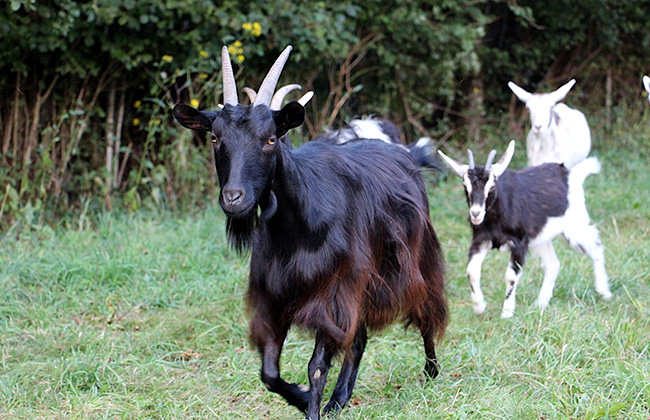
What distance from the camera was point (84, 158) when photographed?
9.39 metres

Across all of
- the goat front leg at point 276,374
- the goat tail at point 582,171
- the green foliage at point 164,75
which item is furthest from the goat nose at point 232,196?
the green foliage at point 164,75

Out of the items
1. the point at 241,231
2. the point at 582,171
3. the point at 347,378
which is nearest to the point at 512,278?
the point at 582,171

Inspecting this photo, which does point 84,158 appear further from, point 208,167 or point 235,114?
point 235,114

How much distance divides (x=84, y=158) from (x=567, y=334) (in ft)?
20.9

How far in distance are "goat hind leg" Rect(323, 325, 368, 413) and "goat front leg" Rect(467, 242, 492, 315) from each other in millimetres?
1572

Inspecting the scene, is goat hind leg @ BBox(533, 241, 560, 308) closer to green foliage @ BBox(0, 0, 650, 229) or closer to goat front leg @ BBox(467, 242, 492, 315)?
goat front leg @ BBox(467, 242, 492, 315)

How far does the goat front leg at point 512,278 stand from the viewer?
19.0 feet

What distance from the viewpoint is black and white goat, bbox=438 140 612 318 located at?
586cm

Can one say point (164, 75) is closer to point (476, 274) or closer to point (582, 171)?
point (476, 274)

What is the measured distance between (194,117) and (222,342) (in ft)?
6.76

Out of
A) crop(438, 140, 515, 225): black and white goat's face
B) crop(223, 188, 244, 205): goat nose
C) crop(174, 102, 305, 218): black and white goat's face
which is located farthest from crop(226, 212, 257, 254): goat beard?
crop(438, 140, 515, 225): black and white goat's face

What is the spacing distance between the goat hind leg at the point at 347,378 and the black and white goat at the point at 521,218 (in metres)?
1.56

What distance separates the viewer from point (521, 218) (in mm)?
6129

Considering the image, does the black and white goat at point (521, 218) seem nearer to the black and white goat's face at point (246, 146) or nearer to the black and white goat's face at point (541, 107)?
the black and white goat's face at point (541, 107)
